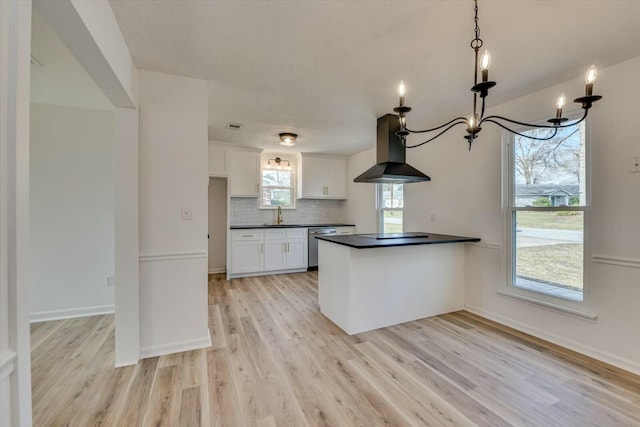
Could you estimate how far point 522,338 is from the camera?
2.64 metres

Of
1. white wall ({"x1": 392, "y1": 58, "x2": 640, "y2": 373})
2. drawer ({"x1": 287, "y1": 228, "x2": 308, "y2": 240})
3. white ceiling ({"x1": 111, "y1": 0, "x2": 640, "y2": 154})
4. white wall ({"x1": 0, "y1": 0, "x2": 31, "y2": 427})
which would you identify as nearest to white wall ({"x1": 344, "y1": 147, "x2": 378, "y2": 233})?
drawer ({"x1": 287, "y1": 228, "x2": 308, "y2": 240})

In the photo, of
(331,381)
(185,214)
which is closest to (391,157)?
(185,214)

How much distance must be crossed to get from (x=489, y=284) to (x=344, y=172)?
368cm

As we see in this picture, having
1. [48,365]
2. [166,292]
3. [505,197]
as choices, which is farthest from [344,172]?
[48,365]

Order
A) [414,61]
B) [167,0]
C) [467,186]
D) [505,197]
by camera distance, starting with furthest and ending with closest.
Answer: [467,186]
[505,197]
[414,61]
[167,0]

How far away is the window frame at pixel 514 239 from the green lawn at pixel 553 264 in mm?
61

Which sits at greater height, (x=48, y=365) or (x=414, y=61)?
(x=414, y=61)

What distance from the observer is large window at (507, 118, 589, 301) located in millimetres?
2418

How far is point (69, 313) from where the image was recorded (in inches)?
120

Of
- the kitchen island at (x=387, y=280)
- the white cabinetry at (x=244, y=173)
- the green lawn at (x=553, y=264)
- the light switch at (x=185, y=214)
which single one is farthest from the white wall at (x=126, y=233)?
the green lawn at (x=553, y=264)

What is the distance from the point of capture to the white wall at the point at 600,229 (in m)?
2.12

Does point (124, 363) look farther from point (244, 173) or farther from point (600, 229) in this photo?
point (600, 229)

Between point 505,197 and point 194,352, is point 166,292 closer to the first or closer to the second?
point 194,352

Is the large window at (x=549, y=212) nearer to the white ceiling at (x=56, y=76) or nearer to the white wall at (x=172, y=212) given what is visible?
the white wall at (x=172, y=212)
